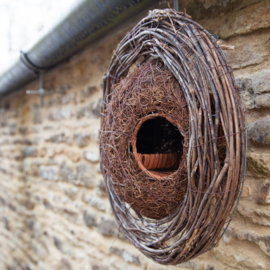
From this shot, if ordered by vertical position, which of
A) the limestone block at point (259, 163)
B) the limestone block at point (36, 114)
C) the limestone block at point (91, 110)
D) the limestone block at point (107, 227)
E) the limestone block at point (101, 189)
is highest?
the limestone block at point (36, 114)

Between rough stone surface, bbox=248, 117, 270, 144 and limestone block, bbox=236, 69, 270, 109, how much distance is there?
0.06 m

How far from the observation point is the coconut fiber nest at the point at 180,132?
29.6 inches

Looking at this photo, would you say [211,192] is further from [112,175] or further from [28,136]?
[28,136]

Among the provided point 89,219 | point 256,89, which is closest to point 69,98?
point 89,219

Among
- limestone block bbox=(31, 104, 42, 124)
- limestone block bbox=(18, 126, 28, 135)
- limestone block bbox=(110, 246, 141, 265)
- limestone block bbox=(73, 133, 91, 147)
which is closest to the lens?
limestone block bbox=(110, 246, 141, 265)

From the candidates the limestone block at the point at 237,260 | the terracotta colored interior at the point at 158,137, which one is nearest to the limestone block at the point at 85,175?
the terracotta colored interior at the point at 158,137

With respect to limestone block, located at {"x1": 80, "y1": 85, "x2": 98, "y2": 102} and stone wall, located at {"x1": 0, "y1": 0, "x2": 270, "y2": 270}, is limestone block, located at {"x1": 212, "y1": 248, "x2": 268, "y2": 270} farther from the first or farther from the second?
limestone block, located at {"x1": 80, "y1": 85, "x2": 98, "y2": 102}

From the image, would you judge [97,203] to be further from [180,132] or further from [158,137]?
[180,132]

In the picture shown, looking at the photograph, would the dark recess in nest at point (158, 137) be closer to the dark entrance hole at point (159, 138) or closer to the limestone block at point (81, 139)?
the dark entrance hole at point (159, 138)

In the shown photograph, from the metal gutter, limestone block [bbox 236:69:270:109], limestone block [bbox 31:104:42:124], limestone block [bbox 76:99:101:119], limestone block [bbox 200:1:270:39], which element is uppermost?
the metal gutter

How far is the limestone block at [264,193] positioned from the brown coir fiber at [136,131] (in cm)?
29

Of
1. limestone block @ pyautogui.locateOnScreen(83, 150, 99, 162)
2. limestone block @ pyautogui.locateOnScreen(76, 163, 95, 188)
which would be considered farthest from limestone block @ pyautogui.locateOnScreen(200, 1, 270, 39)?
limestone block @ pyautogui.locateOnScreen(76, 163, 95, 188)

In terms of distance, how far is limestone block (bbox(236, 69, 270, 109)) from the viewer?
90 cm

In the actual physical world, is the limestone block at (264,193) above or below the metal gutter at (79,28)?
below
